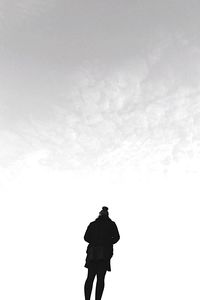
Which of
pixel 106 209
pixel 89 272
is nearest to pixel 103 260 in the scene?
pixel 89 272

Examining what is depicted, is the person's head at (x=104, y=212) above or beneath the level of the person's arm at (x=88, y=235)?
above

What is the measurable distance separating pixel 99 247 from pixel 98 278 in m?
0.63

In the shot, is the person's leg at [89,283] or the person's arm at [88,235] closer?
the person's leg at [89,283]

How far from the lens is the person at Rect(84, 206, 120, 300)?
310 inches

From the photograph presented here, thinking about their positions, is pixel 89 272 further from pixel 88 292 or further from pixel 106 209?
pixel 106 209

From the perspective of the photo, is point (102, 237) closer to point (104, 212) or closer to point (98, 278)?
point (104, 212)

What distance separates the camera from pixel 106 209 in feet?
27.6

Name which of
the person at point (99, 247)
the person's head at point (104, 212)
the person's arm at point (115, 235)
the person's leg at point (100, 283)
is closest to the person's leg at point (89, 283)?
the person at point (99, 247)

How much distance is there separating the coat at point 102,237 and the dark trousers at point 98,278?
123 millimetres

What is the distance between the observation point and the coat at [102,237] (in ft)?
26.3

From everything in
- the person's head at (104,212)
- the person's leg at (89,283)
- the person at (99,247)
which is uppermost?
the person's head at (104,212)

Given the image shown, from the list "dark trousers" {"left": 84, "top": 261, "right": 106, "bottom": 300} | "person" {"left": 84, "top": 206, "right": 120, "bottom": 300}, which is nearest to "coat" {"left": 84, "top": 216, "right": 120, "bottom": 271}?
"person" {"left": 84, "top": 206, "right": 120, "bottom": 300}

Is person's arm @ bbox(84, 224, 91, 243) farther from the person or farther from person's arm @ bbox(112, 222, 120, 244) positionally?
person's arm @ bbox(112, 222, 120, 244)

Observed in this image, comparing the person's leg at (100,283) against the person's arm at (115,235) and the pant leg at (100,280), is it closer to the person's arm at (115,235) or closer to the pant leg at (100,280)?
the pant leg at (100,280)
